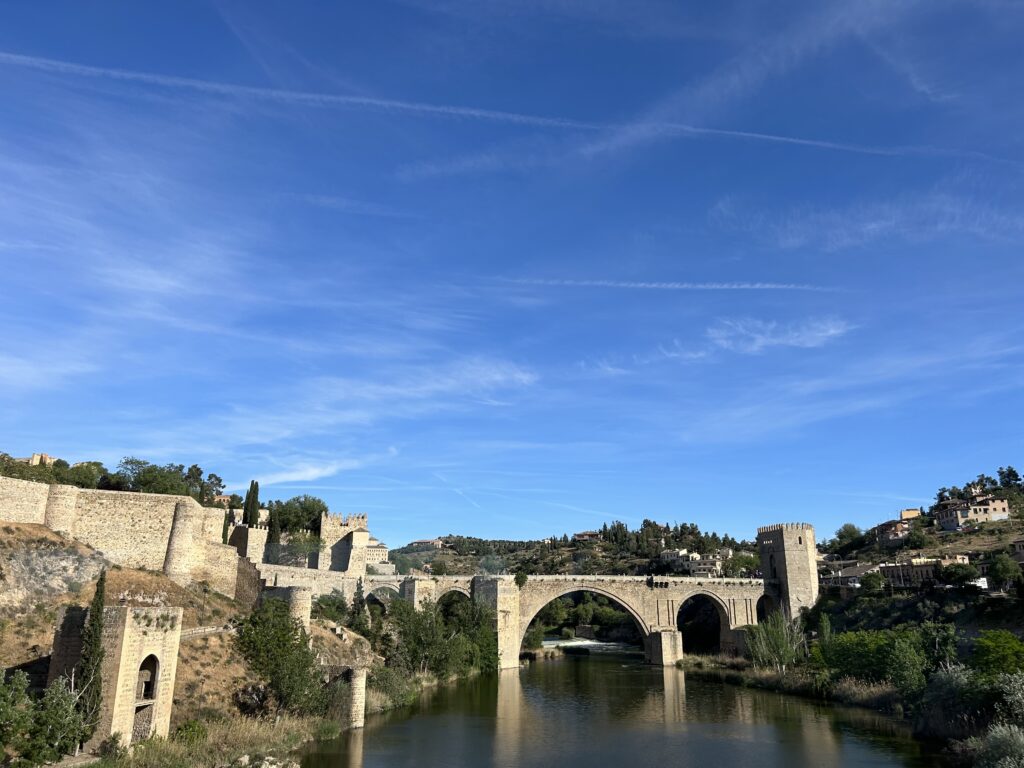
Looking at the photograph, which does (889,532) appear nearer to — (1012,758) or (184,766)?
(1012,758)

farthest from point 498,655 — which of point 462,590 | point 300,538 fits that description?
point 300,538

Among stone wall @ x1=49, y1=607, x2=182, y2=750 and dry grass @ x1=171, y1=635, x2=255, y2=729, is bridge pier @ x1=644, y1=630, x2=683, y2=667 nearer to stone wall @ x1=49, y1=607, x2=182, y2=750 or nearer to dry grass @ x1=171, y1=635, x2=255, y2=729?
dry grass @ x1=171, y1=635, x2=255, y2=729

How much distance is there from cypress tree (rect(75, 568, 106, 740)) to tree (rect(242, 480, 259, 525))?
28.6 meters

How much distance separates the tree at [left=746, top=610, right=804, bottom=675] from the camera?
36.7 meters

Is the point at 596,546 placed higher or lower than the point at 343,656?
higher

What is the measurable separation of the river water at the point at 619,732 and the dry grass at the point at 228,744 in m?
0.64

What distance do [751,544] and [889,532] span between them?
29.9m

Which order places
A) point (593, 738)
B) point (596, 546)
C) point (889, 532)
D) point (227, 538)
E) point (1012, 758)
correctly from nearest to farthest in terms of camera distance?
point (1012, 758) → point (593, 738) → point (227, 538) → point (889, 532) → point (596, 546)

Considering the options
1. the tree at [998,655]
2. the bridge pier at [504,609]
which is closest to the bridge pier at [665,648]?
the bridge pier at [504,609]

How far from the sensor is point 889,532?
247ft

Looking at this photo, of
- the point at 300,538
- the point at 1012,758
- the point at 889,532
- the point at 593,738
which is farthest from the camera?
the point at 889,532

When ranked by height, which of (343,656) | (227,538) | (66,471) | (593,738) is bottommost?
(593,738)

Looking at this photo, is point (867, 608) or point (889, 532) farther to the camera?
point (889, 532)

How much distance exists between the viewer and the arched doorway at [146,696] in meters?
16.7
